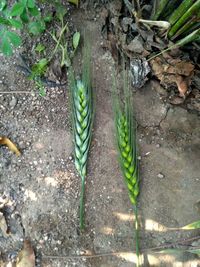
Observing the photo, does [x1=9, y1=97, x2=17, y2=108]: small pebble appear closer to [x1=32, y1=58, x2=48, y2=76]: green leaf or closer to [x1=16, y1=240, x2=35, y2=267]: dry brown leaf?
[x1=32, y1=58, x2=48, y2=76]: green leaf

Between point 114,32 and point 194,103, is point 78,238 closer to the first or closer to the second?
point 194,103

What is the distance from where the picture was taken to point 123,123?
140 cm

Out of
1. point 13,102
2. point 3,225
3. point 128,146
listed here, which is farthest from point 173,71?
point 3,225

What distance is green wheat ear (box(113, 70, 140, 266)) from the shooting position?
4.57 feet

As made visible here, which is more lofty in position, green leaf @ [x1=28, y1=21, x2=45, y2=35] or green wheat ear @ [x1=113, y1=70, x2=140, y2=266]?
green leaf @ [x1=28, y1=21, x2=45, y2=35]

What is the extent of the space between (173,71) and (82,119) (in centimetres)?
32

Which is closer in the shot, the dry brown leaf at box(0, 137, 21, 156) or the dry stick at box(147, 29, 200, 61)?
the dry stick at box(147, 29, 200, 61)

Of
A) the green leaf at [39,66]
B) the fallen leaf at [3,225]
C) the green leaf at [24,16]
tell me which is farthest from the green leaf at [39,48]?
the fallen leaf at [3,225]

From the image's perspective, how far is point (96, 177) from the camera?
146 centimetres

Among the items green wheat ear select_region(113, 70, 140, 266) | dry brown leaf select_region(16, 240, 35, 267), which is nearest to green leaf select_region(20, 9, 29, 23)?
green wheat ear select_region(113, 70, 140, 266)

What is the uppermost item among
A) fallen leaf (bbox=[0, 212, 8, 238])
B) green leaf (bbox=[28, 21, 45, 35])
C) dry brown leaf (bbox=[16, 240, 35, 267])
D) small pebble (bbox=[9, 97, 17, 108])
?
green leaf (bbox=[28, 21, 45, 35])

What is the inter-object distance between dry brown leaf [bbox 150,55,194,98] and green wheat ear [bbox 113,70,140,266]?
12 cm

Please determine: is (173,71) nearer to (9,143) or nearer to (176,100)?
(176,100)

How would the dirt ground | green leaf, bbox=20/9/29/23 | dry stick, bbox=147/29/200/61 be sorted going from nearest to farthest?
1. dry stick, bbox=147/29/200/61
2. green leaf, bbox=20/9/29/23
3. the dirt ground
